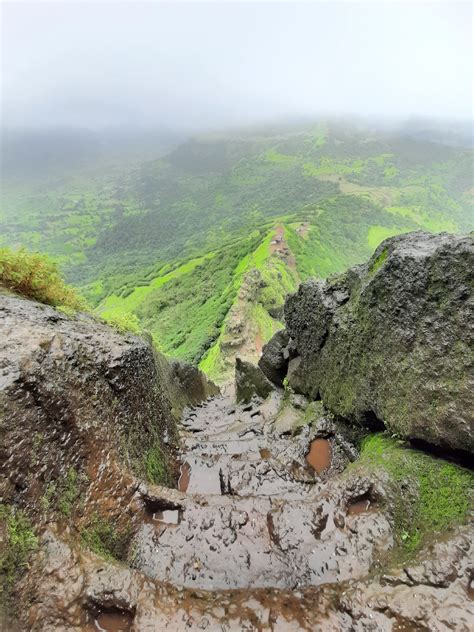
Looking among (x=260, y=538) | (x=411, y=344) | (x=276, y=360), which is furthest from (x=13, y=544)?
(x=276, y=360)

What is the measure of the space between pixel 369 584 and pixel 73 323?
29.3 ft

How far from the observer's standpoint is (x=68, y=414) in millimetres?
7227

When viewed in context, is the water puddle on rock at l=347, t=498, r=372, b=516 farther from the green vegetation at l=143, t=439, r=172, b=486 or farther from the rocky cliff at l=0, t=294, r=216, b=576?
the green vegetation at l=143, t=439, r=172, b=486

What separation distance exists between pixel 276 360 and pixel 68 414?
659 inches

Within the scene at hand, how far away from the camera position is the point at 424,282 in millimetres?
9305

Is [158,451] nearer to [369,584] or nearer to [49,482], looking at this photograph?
[49,482]

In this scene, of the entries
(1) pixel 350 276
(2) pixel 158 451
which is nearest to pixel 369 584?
(2) pixel 158 451

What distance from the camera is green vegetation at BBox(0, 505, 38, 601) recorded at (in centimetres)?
512

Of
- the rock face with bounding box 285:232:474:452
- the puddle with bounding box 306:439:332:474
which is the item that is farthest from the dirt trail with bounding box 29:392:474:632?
the rock face with bounding box 285:232:474:452

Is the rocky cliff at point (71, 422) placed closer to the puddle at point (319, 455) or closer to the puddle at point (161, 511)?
the puddle at point (161, 511)

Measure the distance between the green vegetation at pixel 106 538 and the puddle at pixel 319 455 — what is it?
6.77m

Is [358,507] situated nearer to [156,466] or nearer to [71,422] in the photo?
[156,466]

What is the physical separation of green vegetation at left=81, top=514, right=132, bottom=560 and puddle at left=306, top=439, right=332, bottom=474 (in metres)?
6.77

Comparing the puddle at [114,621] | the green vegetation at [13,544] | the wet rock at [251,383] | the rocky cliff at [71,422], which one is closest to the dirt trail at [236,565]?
the puddle at [114,621]
